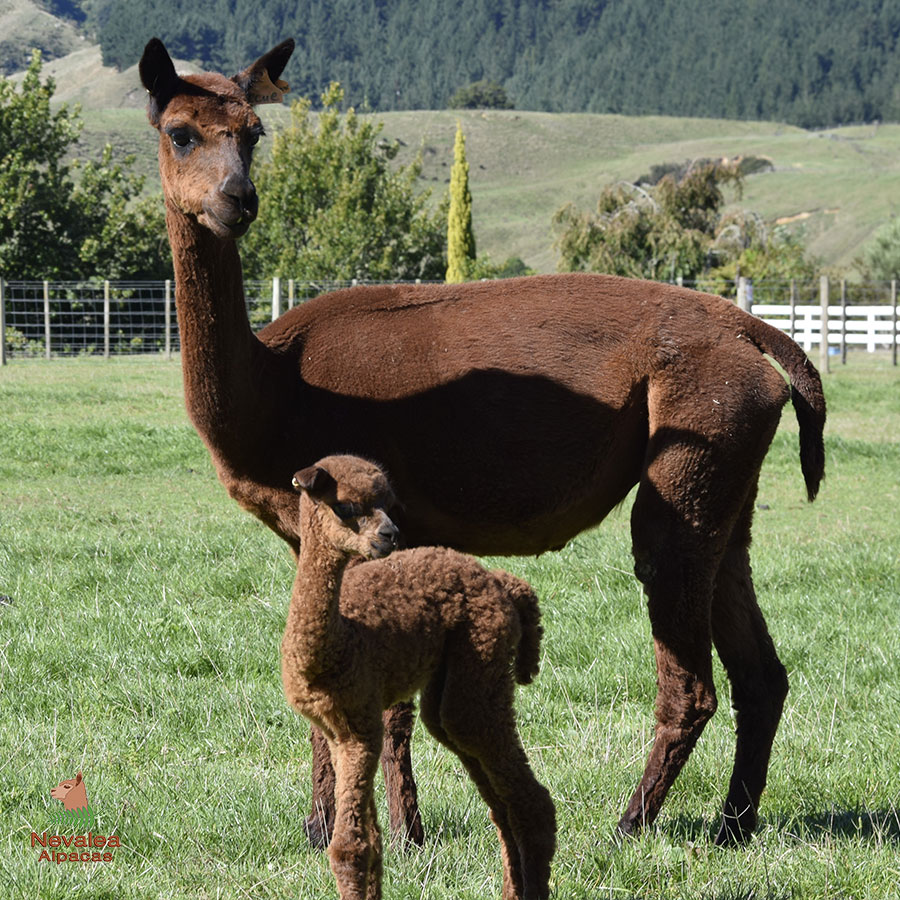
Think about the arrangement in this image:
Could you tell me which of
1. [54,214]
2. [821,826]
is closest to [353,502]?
[821,826]

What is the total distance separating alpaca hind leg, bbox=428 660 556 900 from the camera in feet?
10.5

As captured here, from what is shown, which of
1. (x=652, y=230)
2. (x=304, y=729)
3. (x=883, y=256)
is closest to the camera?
(x=304, y=729)

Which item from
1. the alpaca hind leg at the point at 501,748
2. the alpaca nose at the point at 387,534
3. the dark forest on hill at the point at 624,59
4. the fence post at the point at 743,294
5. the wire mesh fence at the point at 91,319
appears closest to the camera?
the alpaca nose at the point at 387,534

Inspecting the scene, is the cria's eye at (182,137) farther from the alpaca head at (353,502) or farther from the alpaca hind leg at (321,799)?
the alpaca hind leg at (321,799)

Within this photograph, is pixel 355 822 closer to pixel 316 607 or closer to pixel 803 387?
pixel 316 607

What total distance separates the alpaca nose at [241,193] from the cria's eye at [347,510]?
1.43 meters

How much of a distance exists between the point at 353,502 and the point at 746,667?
260cm

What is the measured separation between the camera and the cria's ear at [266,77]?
4.33m

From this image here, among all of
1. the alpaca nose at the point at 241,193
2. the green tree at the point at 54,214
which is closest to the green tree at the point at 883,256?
the green tree at the point at 54,214

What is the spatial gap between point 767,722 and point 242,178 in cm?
278

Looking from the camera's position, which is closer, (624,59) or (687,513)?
(687,513)

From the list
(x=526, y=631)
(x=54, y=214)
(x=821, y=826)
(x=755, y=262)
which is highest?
(x=54, y=214)

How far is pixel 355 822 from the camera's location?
2959mm

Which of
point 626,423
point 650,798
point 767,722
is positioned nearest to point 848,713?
point 767,722
